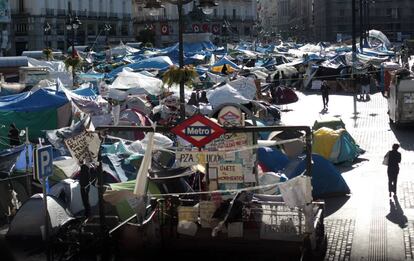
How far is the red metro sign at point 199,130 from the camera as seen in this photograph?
430 inches

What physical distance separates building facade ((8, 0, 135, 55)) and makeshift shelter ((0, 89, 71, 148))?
180 feet

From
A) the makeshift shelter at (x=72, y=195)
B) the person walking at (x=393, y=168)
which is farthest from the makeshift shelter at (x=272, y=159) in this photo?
the makeshift shelter at (x=72, y=195)

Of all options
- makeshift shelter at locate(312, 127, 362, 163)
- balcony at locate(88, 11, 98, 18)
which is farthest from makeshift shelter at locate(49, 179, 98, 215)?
balcony at locate(88, 11, 98, 18)

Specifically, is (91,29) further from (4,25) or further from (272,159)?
(272,159)

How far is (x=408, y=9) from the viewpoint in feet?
356

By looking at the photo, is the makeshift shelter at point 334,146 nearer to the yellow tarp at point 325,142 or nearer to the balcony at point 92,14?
the yellow tarp at point 325,142

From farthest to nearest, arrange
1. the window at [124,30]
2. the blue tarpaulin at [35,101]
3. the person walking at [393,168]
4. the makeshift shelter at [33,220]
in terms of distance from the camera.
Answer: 1. the window at [124,30]
2. the blue tarpaulin at [35,101]
3. the person walking at [393,168]
4. the makeshift shelter at [33,220]

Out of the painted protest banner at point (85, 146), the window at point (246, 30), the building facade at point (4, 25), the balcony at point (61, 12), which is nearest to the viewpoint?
the painted protest banner at point (85, 146)

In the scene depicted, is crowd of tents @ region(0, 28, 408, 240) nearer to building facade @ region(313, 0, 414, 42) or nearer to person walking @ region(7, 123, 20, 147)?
person walking @ region(7, 123, 20, 147)

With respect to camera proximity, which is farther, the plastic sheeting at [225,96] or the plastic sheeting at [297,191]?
the plastic sheeting at [225,96]

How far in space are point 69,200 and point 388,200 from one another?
22.6ft

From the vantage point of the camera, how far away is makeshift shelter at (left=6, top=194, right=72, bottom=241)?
12.5 metres

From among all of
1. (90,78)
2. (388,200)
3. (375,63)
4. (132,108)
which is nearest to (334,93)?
(375,63)

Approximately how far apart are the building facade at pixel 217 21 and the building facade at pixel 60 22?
462cm
